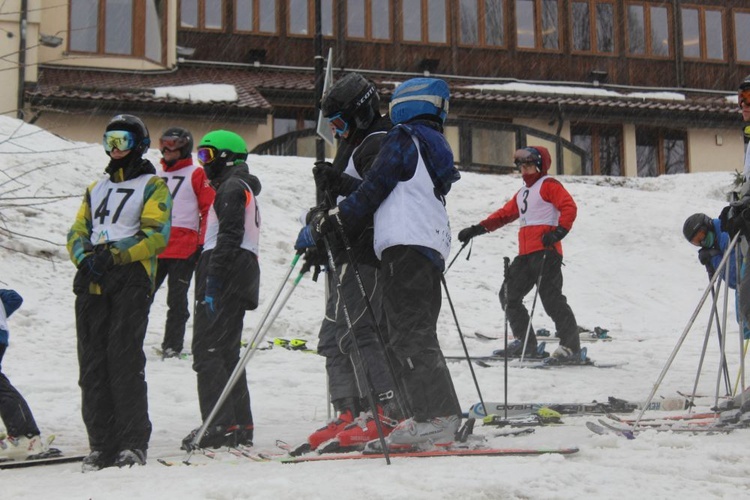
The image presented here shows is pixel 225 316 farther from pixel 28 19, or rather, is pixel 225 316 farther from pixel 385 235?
pixel 28 19

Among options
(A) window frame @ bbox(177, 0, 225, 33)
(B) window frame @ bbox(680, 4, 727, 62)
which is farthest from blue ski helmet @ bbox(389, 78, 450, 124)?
(B) window frame @ bbox(680, 4, 727, 62)

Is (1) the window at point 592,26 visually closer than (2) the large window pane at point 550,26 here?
No

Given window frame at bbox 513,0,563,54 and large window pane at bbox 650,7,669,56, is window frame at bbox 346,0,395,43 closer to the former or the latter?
window frame at bbox 513,0,563,54

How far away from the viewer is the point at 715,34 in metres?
26.6

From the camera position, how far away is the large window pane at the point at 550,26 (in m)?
24.9

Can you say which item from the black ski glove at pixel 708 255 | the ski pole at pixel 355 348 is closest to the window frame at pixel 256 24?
the black ski glove at pixel 708 255

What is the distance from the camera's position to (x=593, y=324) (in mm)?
11984

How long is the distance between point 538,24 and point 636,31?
2.81m

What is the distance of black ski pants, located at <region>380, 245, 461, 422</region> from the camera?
176 inches

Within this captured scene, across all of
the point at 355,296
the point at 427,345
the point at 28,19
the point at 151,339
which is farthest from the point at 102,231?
the point at 28,19

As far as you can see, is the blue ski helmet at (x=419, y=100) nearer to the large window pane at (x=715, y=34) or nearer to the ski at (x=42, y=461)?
the ski at (x=42, y=461)

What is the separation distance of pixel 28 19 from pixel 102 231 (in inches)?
556

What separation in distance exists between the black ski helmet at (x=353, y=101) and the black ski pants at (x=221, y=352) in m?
1.12

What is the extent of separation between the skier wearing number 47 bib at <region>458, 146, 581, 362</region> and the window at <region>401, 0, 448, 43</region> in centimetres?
1522
